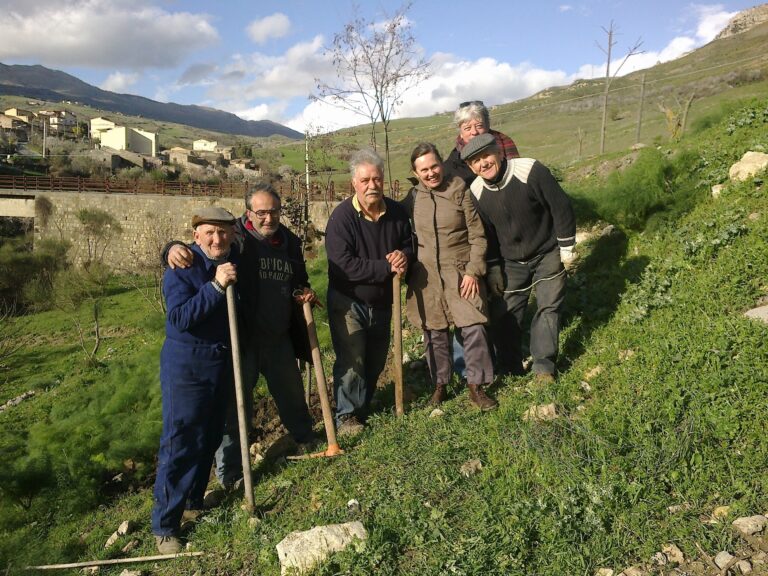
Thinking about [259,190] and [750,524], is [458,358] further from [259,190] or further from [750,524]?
[750,524]

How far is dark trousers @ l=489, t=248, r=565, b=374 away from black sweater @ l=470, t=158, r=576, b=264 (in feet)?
0.40

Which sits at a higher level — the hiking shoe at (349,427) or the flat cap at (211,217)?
the flat cap at (211,217)

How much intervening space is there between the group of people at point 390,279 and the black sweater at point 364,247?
0.04 ft

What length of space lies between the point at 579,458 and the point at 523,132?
68.6 metres

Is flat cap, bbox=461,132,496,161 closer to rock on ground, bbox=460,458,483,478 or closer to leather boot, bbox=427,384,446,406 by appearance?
leather boot, bbox=427,384,446,406

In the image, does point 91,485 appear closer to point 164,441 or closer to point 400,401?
point 164,441

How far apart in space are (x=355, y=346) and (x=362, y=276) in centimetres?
66

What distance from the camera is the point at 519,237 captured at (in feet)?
15.3

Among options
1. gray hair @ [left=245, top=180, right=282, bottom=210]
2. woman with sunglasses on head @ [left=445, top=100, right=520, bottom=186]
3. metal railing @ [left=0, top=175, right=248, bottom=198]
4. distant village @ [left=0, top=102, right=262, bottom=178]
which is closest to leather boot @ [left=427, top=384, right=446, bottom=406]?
woman with sunglasses on head @ [left=445, top=100, right=520, bottom=186]

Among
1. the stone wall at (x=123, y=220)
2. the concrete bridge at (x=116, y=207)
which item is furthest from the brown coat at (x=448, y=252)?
the stone wall at (x=123, y=220)

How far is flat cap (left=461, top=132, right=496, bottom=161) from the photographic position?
14.0ft

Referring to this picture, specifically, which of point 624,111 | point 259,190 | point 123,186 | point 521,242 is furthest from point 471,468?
point 624,111

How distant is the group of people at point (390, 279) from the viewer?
3.99 m

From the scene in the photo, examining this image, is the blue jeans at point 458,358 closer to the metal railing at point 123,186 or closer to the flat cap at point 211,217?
the flat cap at point 211,217
